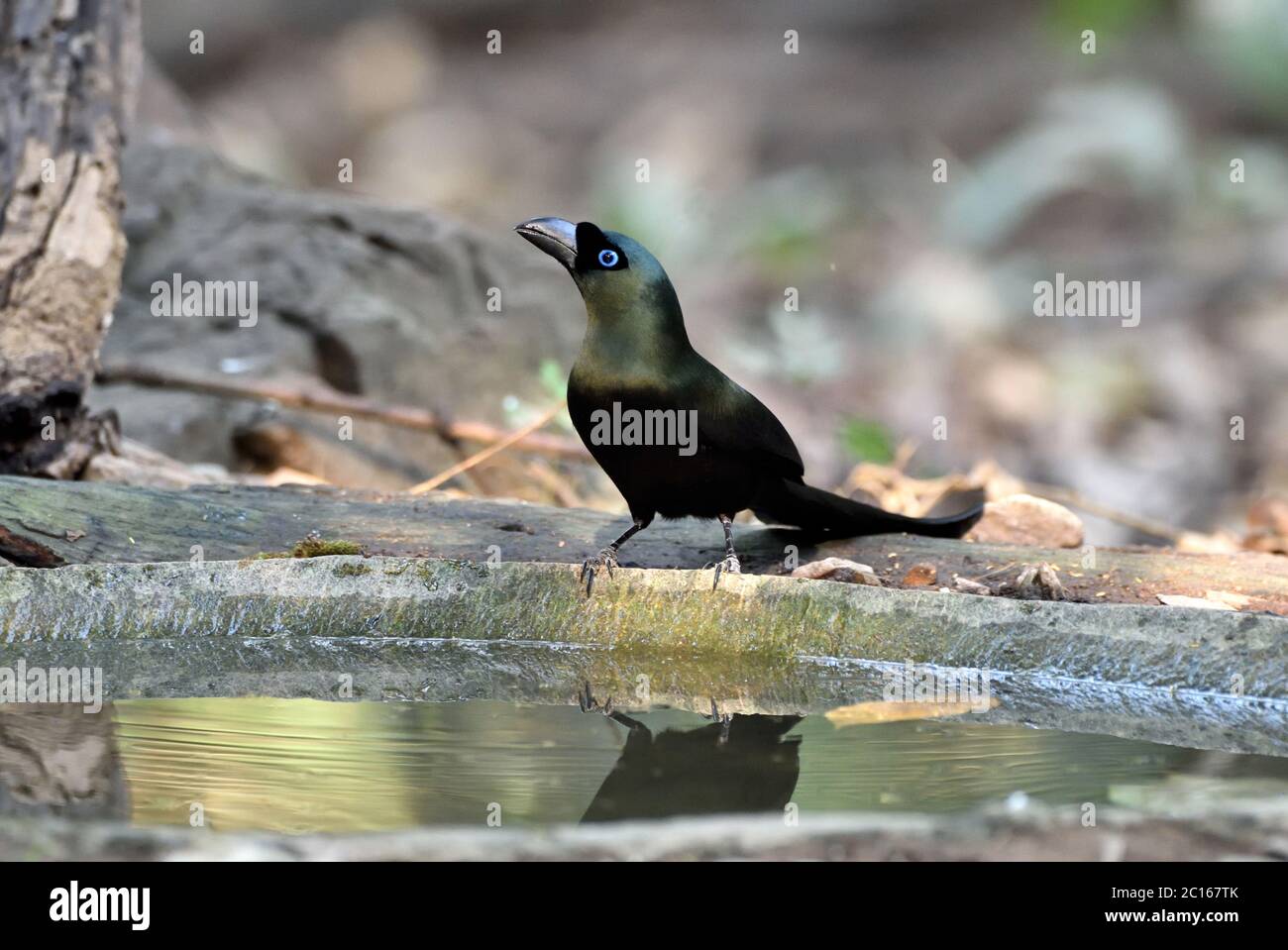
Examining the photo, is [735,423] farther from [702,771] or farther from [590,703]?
[702,771]

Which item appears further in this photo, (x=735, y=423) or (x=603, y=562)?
(x=735, y=423)

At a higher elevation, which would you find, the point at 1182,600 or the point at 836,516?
the point at 836,516

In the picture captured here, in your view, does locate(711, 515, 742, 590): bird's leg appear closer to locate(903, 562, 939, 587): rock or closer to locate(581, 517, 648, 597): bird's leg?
locate(581, 517, 648, 597): bird's leg

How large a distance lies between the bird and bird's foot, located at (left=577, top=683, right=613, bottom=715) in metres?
0.51

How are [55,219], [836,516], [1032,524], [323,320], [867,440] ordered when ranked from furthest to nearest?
[323,320]
[867,440]
[1032,524]
[55,219]
[836,516]

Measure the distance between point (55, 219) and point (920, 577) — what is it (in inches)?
107

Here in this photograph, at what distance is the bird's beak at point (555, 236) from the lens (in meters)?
3.66

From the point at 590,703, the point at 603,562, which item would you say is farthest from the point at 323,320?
the point at 590,703

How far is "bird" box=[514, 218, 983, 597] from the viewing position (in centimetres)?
355

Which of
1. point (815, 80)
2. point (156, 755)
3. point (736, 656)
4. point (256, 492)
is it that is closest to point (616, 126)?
point (815, 80)

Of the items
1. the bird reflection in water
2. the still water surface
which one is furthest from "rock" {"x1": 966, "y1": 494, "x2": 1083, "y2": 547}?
the bird reflection in water

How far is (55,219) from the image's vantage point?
14.7 feet

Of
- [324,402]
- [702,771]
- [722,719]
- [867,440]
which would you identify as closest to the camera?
[702,771]

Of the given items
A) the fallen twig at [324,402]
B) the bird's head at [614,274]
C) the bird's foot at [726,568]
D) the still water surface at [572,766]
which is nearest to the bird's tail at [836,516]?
the bird's foot at [726,568]
